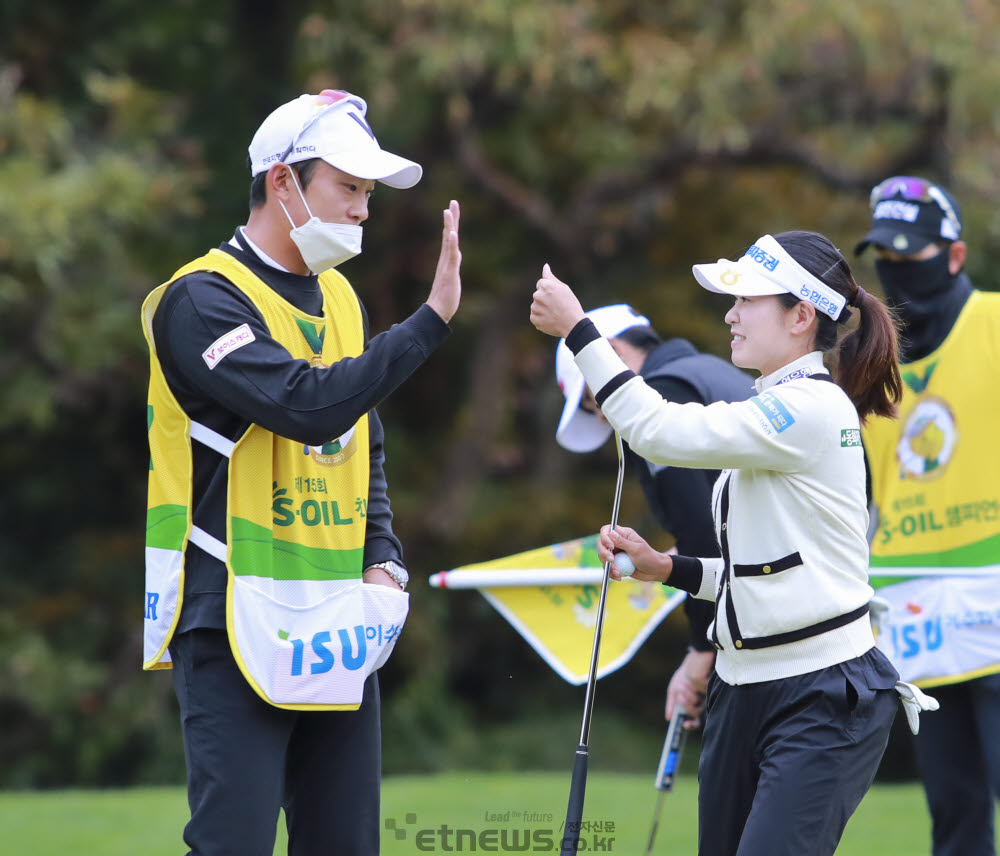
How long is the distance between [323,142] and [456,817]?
156 inches

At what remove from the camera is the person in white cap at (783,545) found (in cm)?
308

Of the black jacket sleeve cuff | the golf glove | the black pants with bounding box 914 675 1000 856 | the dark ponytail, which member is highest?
the dark ponytail

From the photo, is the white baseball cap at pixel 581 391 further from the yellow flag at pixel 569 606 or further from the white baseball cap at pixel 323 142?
the white baseball cap at pixel 323 142

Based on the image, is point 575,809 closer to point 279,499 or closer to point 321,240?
point 279,499

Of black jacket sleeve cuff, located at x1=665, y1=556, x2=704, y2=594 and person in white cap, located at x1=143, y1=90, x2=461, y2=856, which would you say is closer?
person in white cap, located at x1=143, y1=90, x2=461, y2=856

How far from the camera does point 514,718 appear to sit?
12.0 metres

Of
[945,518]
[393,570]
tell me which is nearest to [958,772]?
[945,518]

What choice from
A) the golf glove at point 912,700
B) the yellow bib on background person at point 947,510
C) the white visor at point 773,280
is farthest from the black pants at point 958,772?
the white visor at point 773,280

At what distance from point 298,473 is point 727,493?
100 centimetres

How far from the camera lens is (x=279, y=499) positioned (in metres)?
3.20

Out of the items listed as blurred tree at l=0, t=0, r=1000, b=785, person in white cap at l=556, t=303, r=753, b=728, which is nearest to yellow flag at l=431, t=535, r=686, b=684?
person in white cap at l=556, t=303, r=753, b=728

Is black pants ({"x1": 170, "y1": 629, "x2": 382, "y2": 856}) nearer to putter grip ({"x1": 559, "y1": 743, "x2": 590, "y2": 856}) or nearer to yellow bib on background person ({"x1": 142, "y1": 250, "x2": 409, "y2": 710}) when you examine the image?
yellow bib on background person ({"x1": 142, "y1": 250, "x2": 409, "y2": 710})

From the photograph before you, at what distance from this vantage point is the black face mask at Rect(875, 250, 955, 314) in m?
4.61

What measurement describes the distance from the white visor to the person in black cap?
1196 mm
